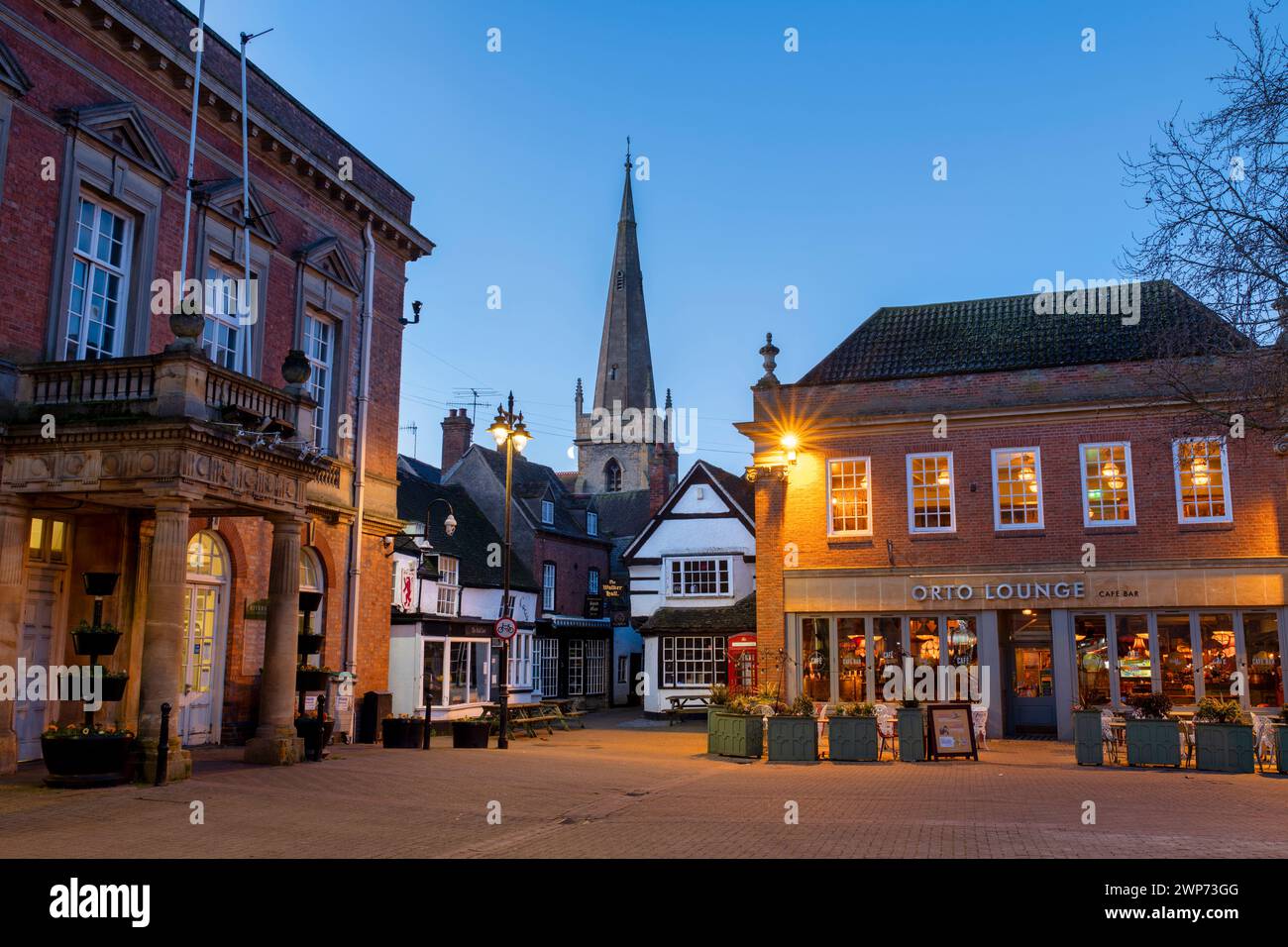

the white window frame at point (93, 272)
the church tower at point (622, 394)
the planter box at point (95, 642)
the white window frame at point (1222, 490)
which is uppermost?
the church tower at point (622, 394)

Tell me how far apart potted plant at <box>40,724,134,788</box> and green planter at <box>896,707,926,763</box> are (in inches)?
517

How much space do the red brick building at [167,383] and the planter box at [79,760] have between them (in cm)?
53

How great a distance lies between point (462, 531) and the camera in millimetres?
38625

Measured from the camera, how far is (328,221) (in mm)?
22531

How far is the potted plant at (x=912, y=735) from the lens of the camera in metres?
19.5

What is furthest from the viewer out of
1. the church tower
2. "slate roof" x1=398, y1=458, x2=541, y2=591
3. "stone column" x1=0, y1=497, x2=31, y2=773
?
the church tower

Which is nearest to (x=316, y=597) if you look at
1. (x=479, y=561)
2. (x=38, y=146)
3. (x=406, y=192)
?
(x=38, y=146)

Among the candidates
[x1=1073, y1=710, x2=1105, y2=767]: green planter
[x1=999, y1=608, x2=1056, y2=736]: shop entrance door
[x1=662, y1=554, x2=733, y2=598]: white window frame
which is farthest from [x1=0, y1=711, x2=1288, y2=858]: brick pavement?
[x1=662, y1=554, x2=733, y2=598]: white window frame

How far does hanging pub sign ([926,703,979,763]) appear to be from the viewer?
19.6m

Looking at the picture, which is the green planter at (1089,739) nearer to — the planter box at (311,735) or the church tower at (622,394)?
the planter box at (311,735)

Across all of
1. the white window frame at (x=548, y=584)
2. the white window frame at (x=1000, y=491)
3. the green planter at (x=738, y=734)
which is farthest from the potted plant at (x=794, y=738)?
the white window frame at (x=548, y=584)

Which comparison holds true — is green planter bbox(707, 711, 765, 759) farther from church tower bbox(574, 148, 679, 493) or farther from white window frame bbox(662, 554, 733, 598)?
church tower bbox(574, 148, 679, 493)

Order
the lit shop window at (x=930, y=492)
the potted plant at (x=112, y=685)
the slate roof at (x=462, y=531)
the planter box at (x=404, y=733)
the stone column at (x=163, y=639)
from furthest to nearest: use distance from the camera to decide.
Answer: the slate roof at (x=462, y=531)
the lit shop window at (x=930, y=492)
the planter box at (x=404, y=733)
the potted plant at (x=112, y=685)
the stone column at (x=163, y=639)

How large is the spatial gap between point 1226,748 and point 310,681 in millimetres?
15852
